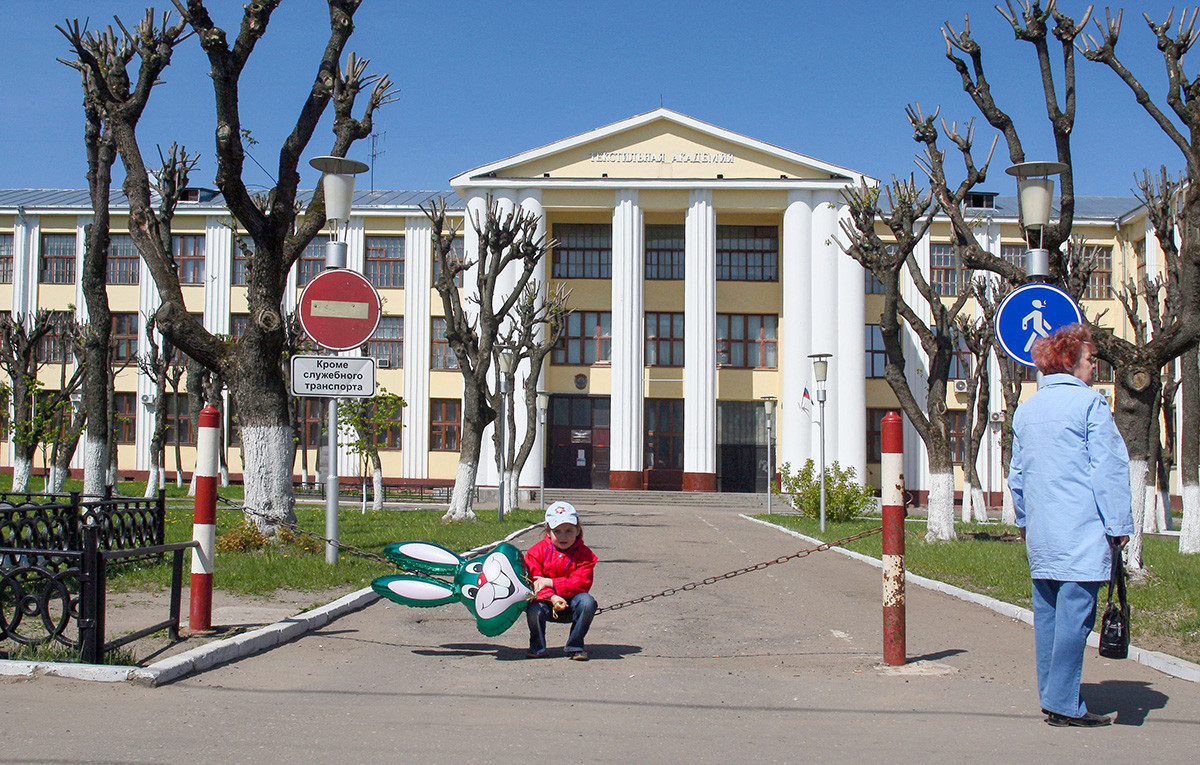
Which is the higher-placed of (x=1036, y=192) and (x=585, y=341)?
(x=585, y=341)

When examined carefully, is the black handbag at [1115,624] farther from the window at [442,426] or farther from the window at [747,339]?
the window at [442,426]

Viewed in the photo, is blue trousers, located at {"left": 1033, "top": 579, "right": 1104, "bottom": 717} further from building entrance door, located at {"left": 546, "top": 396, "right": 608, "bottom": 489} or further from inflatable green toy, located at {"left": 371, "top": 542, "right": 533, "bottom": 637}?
building entrance door, located at {"left": 546, "top": 396, "right": 608, "bottom": 489}

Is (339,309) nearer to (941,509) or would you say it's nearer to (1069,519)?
(1069,519)

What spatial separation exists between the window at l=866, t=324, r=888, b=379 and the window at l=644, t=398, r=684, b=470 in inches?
355

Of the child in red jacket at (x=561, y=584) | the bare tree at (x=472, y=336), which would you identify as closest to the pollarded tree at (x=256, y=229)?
the child in red jacket at (x=561, y=584)

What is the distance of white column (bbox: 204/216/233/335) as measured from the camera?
4981 centimetres

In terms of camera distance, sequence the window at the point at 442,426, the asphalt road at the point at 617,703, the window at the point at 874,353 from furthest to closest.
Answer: the window at the point at 442,426 < the window at the point at 874,353 < the asphalt road at the point at 617,703

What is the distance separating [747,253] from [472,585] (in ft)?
144

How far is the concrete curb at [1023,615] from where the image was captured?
21.5ft

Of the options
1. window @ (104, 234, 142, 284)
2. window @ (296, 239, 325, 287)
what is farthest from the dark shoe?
window @ (104, 234, 142, 284)

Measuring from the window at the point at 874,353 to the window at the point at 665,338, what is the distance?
8.75 m

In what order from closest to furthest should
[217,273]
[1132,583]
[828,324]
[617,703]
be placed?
[617,703], [1132,583], [828,324], [217,273]

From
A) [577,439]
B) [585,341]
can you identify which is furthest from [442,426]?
[585,341]

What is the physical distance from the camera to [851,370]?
1795 inches
